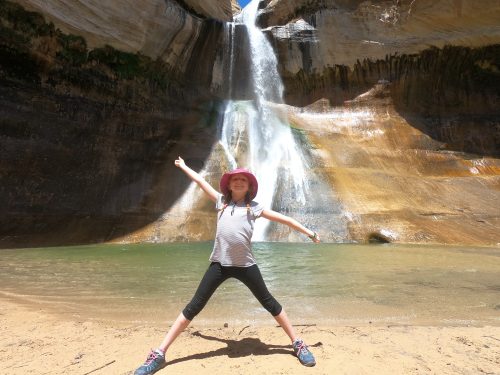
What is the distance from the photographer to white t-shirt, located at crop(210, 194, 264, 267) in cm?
277

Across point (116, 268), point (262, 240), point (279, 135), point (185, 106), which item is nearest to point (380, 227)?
point (262, 240)

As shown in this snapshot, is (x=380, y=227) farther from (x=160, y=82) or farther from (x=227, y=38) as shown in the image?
(x=227, y=38)

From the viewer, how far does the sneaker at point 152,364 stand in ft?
7.80

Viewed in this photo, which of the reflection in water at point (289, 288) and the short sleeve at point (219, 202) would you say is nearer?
the short sleeve at point (219, 202)

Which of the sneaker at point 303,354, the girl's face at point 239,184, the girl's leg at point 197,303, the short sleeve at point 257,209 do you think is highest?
the girl's face at point 239,184

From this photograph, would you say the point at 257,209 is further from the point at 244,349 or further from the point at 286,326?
the point at 244,349

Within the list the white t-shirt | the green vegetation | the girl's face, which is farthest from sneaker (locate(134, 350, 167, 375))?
the green vegetation

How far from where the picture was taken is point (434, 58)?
778 inches

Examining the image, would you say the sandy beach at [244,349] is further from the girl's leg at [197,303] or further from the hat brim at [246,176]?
the hat brim at [246,176]

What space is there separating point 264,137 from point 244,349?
14.4 metres

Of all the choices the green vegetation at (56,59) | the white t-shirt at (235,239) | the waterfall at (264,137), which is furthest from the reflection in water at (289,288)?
the green vegetation at (56,59)

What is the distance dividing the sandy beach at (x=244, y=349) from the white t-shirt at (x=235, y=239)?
0.63 m

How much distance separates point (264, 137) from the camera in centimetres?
1683

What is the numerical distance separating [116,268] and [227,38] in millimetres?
15719
